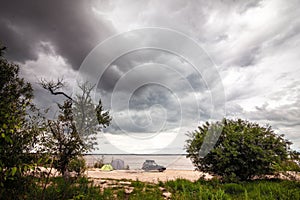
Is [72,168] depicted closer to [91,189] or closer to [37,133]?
[91,189]

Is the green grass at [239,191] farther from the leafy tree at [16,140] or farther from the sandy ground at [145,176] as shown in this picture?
the leafy tree at [16,140]

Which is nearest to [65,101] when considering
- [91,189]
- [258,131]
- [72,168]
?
[72,168]

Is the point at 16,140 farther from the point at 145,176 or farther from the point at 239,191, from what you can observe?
the point at 145,176

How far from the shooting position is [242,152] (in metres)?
9.08

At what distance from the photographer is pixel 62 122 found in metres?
8.54

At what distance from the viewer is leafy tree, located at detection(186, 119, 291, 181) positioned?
353 inches

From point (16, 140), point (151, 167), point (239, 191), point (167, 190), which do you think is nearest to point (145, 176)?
point (167, 190)

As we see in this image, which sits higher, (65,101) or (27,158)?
(65,101)

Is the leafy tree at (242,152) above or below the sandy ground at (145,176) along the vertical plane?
above

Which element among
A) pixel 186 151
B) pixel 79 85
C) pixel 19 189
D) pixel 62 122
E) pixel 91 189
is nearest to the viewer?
pixel 19 189

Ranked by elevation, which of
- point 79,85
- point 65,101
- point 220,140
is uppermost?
point 79,85

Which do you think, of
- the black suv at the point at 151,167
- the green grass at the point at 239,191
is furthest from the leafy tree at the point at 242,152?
the black suv at the point at 151,167

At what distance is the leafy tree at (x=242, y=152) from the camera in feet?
29.4

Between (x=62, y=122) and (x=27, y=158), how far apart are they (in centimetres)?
509
